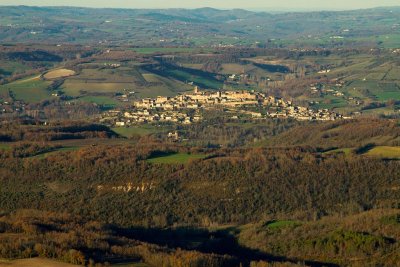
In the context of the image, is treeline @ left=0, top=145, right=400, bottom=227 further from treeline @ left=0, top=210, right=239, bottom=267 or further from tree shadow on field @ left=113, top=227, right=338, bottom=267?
treeline @ left=0, top=210, right=239, bottom=267

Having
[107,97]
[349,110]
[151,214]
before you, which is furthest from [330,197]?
[107,97]

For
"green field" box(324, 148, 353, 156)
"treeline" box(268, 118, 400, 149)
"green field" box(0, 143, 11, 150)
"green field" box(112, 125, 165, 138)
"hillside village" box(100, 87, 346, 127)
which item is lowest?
"hillside village" box(100, 87, 346, 127)

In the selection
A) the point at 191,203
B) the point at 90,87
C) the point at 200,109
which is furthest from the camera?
the point at 90,87

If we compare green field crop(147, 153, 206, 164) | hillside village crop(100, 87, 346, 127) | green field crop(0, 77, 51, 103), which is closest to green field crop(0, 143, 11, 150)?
green field crop(147, 153, 206, 164)

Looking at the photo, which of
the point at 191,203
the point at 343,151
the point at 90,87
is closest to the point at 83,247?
the point at 191,203

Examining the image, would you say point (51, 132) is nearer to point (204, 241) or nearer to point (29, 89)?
point (204, 241)

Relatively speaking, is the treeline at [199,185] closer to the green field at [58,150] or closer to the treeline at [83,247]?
the green field at [58,150]
